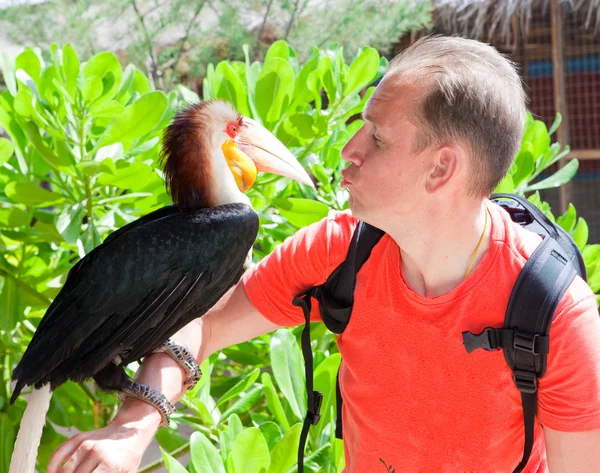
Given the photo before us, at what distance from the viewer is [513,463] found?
3.87 feet

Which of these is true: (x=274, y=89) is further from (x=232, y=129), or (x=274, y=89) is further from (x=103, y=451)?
(x=103, y=451)

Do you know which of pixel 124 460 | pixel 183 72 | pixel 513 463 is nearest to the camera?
pixel 124 460

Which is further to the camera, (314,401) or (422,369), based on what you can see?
(314,401)

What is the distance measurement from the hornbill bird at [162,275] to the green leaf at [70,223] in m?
0.29

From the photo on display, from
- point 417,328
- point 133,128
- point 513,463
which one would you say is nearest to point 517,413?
point 513,463

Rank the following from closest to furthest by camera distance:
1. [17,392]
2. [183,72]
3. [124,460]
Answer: [124,460] → [17,392] → [183,72]

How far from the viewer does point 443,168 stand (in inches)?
45.3

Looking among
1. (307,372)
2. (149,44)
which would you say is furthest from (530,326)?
(149,44)

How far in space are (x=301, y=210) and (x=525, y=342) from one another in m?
0.91

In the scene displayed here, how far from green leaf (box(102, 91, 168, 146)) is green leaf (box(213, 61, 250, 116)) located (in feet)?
0.79

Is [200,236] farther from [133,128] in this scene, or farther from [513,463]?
[513,463]

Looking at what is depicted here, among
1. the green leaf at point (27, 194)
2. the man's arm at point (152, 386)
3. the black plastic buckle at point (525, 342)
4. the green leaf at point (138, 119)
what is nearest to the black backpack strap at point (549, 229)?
the black plastic buckle at point (525, 342)

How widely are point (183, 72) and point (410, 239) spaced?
3.64 m

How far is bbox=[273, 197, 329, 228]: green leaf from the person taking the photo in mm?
1863
